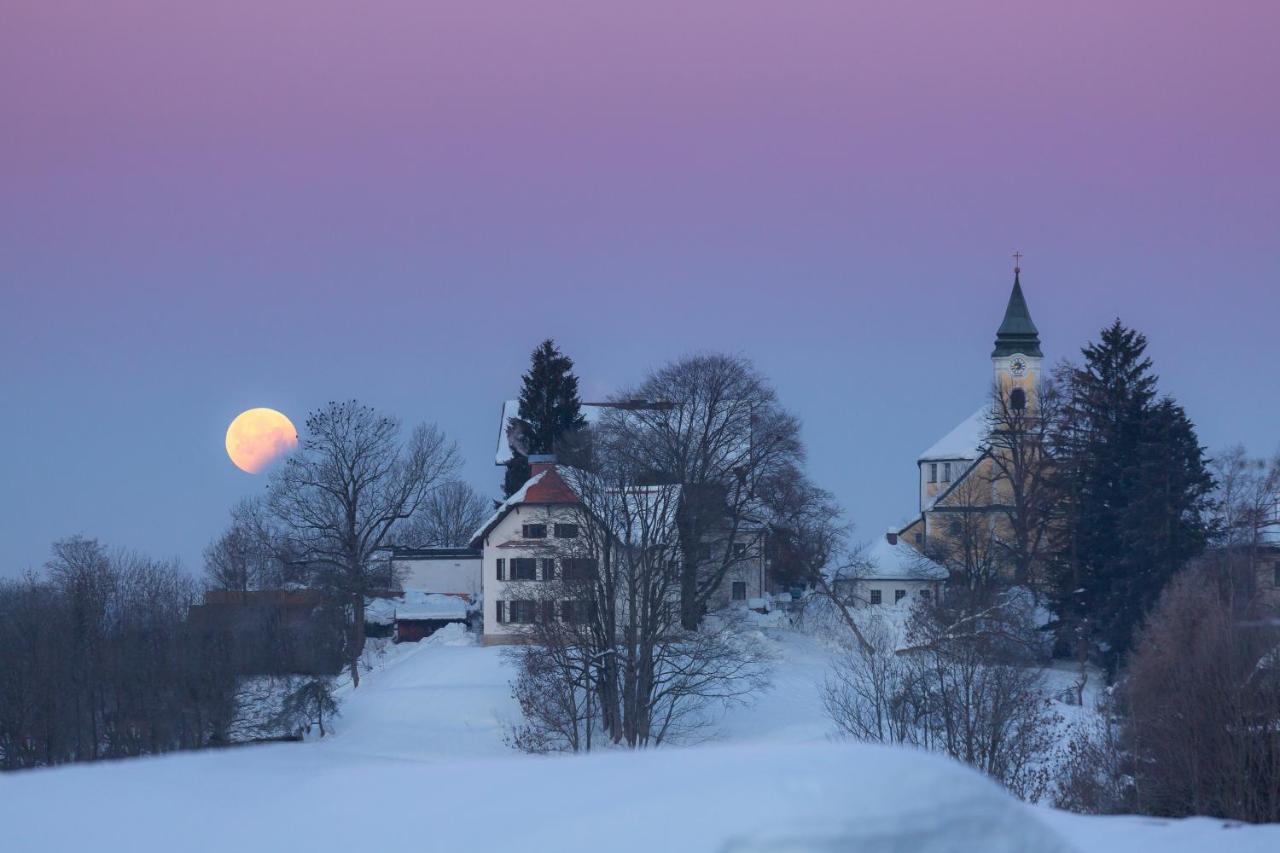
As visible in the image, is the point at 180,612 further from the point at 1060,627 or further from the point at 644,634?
the point at 1060,627

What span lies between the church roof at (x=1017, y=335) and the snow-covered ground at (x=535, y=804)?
78.6 metres

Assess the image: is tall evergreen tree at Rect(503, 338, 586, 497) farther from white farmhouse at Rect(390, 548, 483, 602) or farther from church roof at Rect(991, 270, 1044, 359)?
church roof at Rect(991, 270, 1044, 359)

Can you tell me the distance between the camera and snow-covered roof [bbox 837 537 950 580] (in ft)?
215

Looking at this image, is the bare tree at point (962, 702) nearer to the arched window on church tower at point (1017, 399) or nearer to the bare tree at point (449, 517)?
the arched window on church tower at point (1017, 399)

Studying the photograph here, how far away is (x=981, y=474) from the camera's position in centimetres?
Result: 6956

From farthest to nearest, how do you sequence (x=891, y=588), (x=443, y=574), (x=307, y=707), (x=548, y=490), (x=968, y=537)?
(x=891, y=588) < (x=443, y=574) < (x=968, y=537) < (x=548, y=490) < (x=307, y=707)

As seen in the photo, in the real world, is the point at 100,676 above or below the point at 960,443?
below

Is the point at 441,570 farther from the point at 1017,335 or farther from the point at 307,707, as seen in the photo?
the point at 1017,335

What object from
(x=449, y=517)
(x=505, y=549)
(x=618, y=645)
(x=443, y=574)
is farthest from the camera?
(x=449, y=517)

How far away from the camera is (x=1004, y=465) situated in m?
61.0

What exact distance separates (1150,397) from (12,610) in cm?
4221

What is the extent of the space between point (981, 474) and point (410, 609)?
29744 millimetres

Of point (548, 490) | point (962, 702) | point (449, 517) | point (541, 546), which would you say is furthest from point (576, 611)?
point (449, 517)

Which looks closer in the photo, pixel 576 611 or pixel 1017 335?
pixel 576 611
